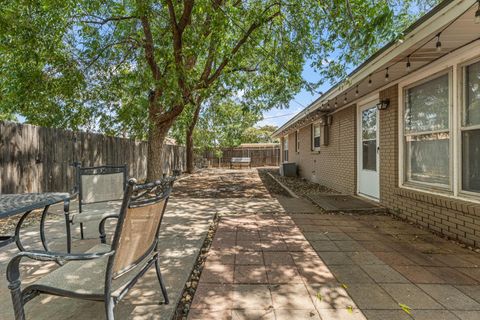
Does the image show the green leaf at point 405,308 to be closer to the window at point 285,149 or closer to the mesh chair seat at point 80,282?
the mesh chair seat at point 80,282

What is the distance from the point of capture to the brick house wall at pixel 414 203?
3521 millimetres

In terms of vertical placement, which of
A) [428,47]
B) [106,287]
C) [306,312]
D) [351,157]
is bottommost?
[306,312]

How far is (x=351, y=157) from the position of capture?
283 inches

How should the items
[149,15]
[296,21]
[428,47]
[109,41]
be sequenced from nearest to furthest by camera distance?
[428,47] → [296,21] → [149,15] → [109,41]

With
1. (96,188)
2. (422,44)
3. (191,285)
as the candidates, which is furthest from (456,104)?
(96,188)

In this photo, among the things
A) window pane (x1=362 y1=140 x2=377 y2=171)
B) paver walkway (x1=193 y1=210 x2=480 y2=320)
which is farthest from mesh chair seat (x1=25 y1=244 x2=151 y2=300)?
window pane (x1=362 y1=140 x2=377 y2=171)

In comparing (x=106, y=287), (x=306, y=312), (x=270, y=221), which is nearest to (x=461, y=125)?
(x=270, y=221)

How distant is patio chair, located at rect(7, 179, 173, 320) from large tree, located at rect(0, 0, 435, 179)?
3.62 meters

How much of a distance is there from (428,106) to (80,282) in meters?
5.17

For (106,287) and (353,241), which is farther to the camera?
(353,241)

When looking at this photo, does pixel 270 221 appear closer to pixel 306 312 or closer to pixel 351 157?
pixel 306 312

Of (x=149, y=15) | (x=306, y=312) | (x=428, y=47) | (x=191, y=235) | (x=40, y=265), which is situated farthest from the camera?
(x=149, y=15)

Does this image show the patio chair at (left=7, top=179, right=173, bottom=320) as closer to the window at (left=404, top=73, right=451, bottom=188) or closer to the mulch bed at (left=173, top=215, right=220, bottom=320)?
the mulch bed at (left=173, top=215, right=220, bottom=320)

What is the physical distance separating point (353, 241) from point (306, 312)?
6.35 feet
